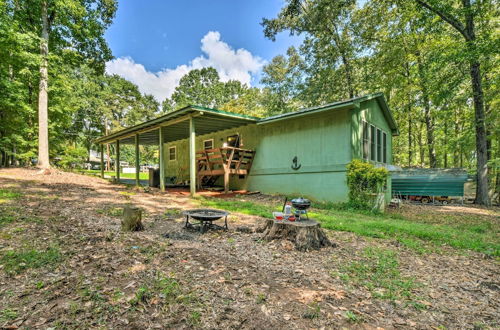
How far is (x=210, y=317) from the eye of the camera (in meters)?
2.13

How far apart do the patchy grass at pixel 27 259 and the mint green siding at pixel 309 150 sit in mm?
8487

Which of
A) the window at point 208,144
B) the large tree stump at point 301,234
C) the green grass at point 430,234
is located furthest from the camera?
the window at point 208,144

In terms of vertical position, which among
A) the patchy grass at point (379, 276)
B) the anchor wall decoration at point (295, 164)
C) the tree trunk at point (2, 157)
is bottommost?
the patchy grass at point (379, 276)

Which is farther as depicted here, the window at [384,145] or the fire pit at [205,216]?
the window at [384,145]

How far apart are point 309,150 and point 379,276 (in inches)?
286

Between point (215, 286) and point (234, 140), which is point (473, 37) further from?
point (215, 286)

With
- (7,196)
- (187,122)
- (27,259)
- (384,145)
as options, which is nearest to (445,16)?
(384,145)

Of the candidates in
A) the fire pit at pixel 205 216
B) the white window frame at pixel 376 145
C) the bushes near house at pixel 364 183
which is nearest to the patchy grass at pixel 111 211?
the fire pit at pixel 205 216

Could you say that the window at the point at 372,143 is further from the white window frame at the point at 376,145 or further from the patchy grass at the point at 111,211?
the patchy grass at the point at 111,211

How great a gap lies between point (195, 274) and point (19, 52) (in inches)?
516

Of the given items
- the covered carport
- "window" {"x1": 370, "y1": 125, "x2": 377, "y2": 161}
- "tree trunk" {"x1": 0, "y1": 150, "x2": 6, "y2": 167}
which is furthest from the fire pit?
"tree trunk" {"x1": 0, "y1": 150, "x2": 6, "y2": 167}

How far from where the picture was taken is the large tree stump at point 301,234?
4117 mm

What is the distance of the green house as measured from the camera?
9.24 metres

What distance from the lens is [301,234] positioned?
4.18 meters
